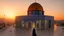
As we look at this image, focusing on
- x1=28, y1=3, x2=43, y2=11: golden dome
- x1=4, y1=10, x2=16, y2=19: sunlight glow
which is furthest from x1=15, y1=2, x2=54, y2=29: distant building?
x1=4, y1=10, x2=16, y2=19: sunlight glow

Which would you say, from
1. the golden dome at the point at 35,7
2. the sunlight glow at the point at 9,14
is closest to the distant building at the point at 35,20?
the golden dome at the point at 35,7

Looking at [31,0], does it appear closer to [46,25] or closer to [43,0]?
[43,0]

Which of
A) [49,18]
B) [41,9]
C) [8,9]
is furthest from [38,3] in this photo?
[8,9]

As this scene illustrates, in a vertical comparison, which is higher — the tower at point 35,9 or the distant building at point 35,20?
the tower at point 35,9

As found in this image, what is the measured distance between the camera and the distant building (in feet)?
70.3

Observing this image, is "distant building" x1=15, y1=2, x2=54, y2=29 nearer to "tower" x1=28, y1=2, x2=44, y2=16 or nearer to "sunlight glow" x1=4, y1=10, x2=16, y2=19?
"tower" x1=28, y1=2, x2=44, y2=16

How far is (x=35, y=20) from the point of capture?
21.5 metres

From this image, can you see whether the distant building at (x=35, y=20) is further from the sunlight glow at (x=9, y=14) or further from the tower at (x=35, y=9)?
the sunlight glow at (x=9, y=14)

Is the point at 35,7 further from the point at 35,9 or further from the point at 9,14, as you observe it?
the point at 9,14

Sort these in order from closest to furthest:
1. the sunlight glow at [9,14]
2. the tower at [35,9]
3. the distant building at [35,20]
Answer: the distant building at [35,20] → the tower at [35,9] → the sunlight glow at [9,14]

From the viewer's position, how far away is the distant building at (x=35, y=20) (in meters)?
21.4

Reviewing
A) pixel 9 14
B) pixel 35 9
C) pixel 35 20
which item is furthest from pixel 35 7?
pixel 9 14

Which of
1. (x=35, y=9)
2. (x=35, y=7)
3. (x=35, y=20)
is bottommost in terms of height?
(x=35, y=20)

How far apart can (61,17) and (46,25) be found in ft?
17.8
